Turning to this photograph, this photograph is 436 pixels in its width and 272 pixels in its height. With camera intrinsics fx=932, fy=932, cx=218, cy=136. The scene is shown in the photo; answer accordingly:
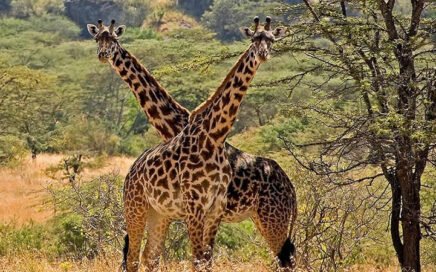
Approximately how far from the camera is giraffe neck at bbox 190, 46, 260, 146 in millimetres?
6934

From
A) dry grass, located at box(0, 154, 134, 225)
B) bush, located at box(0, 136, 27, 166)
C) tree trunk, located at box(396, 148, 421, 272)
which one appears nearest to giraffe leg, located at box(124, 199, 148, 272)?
tree trunk, located at box(396, 148, 421, 272)

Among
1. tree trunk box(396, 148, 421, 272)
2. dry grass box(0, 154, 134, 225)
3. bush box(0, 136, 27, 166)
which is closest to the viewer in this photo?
tree trunk box(396, 148, 421, 272)

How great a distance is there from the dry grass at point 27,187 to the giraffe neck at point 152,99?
7.02m

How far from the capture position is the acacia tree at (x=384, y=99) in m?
7.53

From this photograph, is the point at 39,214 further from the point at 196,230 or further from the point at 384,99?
the point at 196,230

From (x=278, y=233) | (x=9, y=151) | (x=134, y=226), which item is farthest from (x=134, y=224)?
(x=9, y=151)

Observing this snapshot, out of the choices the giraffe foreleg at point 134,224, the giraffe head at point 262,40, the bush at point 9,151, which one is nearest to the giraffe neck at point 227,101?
the giraffe head at point 262,40

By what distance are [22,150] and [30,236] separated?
41.1ft

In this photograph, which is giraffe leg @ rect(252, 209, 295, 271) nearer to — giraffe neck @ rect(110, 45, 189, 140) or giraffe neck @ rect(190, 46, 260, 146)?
giraffe neck @ rect(190, 46, 260, 146)

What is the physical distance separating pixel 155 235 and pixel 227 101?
51.9 inches

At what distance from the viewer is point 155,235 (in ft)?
24.7

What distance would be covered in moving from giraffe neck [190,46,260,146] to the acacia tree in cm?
100

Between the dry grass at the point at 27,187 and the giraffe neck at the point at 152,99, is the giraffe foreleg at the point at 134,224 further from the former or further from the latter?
the dry grass at the point at 27,187

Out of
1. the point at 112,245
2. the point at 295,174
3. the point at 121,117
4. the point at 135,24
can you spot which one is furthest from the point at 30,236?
the point at 135,24
